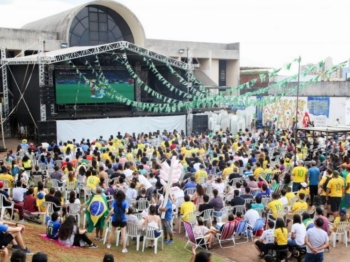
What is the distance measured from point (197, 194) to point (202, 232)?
1.76m

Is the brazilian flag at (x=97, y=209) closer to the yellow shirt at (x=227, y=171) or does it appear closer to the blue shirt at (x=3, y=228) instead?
the blue shirt at (x=3, y=228)

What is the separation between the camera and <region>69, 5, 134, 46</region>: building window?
29484mm

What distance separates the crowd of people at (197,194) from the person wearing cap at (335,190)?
23 mm

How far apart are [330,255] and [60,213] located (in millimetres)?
5589

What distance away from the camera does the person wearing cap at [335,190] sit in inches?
400

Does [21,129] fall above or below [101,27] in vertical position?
below

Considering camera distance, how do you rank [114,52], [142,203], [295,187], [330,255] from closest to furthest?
[330,255] → [142,203] → [295,187] → [114,52]

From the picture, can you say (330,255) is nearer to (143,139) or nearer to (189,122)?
(143,139)

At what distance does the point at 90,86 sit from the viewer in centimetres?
2773

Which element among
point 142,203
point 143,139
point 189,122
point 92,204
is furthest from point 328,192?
point 189,122

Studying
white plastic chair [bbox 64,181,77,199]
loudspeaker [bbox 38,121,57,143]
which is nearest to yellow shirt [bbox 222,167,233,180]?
white plastic chair [bbox 64,181,77,199]

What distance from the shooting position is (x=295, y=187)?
11625 millimetres

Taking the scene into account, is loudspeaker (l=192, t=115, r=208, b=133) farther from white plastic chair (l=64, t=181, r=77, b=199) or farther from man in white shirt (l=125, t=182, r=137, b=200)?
man in white shirt (l=125, t=182, r=137, b=200)

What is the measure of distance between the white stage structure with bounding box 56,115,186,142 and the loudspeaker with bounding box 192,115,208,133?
33.3 inches
